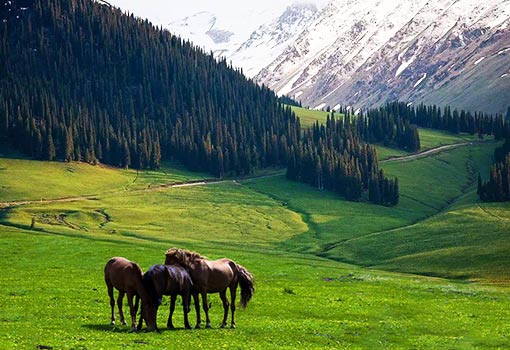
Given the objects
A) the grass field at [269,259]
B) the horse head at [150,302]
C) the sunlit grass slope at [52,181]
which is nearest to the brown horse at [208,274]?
the horse head at [150,302]

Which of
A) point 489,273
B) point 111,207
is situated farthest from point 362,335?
point 111,207

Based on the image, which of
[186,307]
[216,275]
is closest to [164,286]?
[186,307]

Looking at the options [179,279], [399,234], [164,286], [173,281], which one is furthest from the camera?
[399,234]

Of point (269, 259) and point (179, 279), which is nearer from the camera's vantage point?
point (179, 279)

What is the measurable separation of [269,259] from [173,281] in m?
51.5

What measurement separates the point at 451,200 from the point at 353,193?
25294 mm

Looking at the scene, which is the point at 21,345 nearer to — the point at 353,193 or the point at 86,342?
the point at 86,342

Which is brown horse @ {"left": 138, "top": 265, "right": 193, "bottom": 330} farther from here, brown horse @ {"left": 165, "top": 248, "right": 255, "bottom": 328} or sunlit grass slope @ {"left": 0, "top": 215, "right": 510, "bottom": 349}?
sunlit grass slope @ {"left": 0, "top": 215, "right": 510, "bottom": 349}

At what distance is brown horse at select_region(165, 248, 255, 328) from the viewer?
43.0 meters

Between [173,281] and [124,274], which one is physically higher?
[124,274]

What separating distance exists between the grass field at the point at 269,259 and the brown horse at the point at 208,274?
86.9 inches

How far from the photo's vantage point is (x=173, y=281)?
4184 cm

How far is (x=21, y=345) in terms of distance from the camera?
33.9m

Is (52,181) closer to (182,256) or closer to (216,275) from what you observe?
(216,275)
